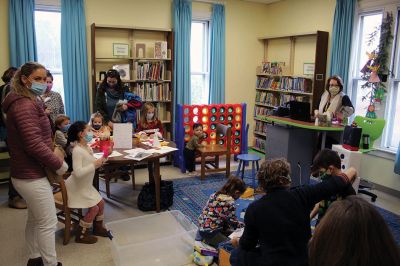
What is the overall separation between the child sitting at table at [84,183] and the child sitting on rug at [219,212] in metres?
1.01

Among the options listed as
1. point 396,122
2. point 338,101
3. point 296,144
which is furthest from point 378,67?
point 296,144

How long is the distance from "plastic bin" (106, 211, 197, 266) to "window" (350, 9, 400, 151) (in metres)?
3.23

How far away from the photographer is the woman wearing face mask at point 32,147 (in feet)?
6.98

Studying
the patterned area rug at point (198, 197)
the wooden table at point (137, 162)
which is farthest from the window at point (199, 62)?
the wooden table at point (137, 162)

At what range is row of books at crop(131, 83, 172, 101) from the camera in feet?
18.1

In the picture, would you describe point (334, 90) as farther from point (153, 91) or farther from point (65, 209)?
point (65, 209)

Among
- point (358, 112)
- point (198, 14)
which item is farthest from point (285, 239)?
point (198, 14)

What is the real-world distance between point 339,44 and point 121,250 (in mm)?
4204

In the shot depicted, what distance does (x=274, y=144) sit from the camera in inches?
186

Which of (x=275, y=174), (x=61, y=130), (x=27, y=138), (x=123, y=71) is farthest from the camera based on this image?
(x=123, y=71)

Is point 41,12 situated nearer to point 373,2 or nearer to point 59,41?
point 59,41

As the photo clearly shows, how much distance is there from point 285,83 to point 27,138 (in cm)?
477

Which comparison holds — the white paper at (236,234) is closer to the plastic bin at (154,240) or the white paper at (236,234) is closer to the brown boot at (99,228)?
the plastic bin at (154,240)

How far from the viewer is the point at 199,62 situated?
638cm
